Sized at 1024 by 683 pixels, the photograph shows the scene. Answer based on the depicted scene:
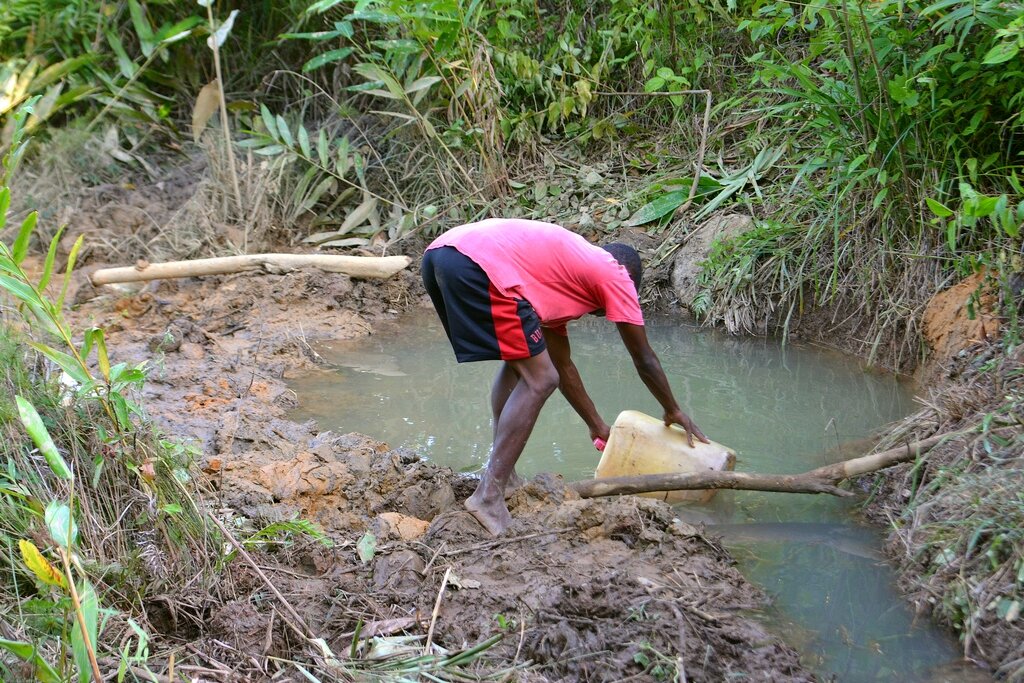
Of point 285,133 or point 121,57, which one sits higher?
point 121,57

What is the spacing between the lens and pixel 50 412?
2.60 m

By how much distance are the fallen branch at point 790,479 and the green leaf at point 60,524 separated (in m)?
1.97

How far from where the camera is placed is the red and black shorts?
3232 millimetres

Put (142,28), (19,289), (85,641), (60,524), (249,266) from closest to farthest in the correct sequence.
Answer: (85,641) < (60,524) < (19,289) < (249,266) < (142,28)

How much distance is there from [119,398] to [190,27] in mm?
6846

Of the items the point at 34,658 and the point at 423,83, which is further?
the point at 423,83

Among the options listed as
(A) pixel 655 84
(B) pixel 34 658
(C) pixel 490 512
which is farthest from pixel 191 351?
(B) pixel 34 658

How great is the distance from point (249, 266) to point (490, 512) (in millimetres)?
3693

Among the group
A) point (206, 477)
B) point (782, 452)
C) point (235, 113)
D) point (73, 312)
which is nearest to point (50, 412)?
point (206, 477)

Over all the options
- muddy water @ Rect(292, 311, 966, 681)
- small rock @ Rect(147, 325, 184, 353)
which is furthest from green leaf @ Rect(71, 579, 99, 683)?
small rock @ Rect(147, 325, 184, 353)

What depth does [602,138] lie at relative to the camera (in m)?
7.75

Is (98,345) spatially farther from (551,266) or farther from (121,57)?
(121,57)

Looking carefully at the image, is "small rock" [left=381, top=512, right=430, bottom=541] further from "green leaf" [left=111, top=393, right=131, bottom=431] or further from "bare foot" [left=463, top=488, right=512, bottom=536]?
"green leaf" [left=111, top=393, right=131, bottom=431]

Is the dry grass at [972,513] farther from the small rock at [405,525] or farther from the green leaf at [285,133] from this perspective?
the green leaf at [285,133]
